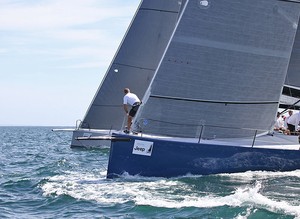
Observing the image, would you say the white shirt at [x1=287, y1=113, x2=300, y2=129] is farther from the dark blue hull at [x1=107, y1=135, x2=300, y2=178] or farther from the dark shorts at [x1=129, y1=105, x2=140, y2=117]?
the dark shorts at [x1=129, y1=105, x2=140, y2=117]

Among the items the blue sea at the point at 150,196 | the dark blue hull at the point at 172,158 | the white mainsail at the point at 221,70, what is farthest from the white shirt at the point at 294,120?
the dark blue hull at the point at 172,158

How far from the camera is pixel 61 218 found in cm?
777

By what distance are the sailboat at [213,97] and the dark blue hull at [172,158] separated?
0.02 metres

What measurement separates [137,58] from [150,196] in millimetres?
12028

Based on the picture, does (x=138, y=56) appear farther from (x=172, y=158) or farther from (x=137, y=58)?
(x=172, y=158)

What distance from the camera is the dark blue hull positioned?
10.6 m

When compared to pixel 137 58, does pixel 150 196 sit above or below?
below

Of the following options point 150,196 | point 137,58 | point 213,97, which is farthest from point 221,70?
point 137,58

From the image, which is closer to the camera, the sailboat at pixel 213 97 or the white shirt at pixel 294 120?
the sailboat at pixel 213 97

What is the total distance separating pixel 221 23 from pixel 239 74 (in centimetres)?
107

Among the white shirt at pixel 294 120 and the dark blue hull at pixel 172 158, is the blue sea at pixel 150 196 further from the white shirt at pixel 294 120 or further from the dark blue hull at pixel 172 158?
the white shirt at pixel 294 120

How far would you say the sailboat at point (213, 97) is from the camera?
35.2 feet

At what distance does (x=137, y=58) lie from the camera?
806 inches

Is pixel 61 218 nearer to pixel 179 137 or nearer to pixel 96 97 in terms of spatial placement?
pixel 179 137
